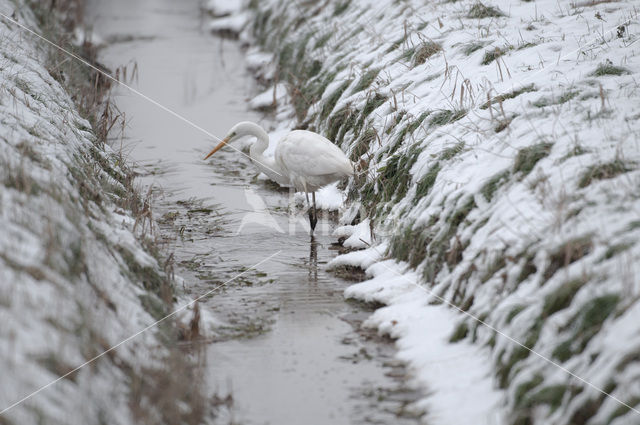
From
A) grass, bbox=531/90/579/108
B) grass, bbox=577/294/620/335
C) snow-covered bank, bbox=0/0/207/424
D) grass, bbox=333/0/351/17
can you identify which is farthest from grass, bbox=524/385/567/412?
grass, bbox=333/0/351/17

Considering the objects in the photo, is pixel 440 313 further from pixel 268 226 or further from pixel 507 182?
pixel 268 226

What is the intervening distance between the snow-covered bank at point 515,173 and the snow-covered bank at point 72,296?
5.08 ft

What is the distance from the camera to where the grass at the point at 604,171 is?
4.46 m

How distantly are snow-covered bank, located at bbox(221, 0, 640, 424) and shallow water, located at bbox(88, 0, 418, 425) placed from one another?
36 cm

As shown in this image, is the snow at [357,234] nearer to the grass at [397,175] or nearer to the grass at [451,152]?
the grass at [397,175]

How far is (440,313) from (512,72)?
295 centimetres

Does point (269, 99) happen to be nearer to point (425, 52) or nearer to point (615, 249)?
point (425, 52)

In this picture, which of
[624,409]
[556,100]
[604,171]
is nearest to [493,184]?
[604,171]

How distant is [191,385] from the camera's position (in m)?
3.93

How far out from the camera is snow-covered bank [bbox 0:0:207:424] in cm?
331

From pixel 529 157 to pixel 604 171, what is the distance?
2.34ft

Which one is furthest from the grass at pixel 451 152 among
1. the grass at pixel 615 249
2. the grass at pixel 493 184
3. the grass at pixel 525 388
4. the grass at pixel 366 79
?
the grass at pixel 525 388

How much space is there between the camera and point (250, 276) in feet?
20.5

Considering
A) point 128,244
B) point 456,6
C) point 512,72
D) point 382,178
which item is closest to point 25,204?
point 128,244
